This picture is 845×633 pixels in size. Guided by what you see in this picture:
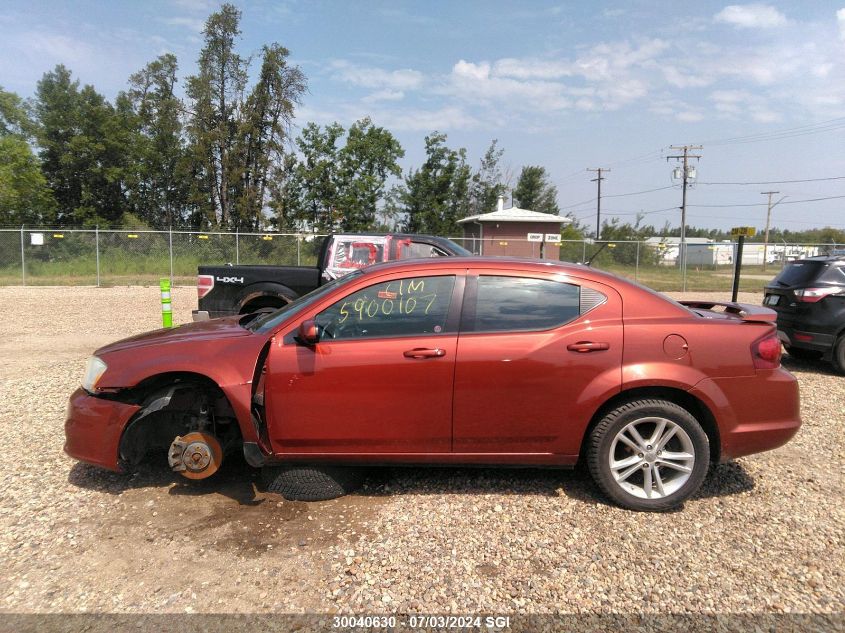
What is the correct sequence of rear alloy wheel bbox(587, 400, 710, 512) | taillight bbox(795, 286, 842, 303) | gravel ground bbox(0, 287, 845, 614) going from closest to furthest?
1. gravel ground bbox(0, 287, 845, 614)
2. rear alloy wheel bbox(587, 400, 710, 512)
3. taillight bbox(795, 286, 842, 303)

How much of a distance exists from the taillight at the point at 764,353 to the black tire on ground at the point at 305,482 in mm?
2874

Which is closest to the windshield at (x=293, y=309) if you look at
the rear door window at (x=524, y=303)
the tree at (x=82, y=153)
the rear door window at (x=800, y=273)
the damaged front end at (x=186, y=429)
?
the damaged front end at (x=186, y=429)

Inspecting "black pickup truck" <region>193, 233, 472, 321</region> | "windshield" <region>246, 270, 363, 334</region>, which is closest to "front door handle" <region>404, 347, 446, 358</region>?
"windshield" <region>246, 270, 363, 334</region>

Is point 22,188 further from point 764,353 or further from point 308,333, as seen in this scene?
point 764,353

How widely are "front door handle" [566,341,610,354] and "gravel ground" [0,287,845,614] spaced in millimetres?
1082

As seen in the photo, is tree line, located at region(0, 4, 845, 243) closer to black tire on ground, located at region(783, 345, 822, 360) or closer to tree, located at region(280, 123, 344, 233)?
tree, located at region(280, 123, 344, 233)

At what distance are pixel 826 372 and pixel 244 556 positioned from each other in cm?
815

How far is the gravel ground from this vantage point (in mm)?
2822

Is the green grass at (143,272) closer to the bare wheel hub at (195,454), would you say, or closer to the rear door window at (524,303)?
the bare wheel hub at (195,454)

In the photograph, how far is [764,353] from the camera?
364 cm

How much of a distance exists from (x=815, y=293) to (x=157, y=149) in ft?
145

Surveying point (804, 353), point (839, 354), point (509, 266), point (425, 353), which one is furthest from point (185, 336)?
point (804, 353)

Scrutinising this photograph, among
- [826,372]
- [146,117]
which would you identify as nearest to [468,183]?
[146,117]

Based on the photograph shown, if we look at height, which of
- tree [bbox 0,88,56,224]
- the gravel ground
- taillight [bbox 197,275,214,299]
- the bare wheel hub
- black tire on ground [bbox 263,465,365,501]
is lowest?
the gravel ground
